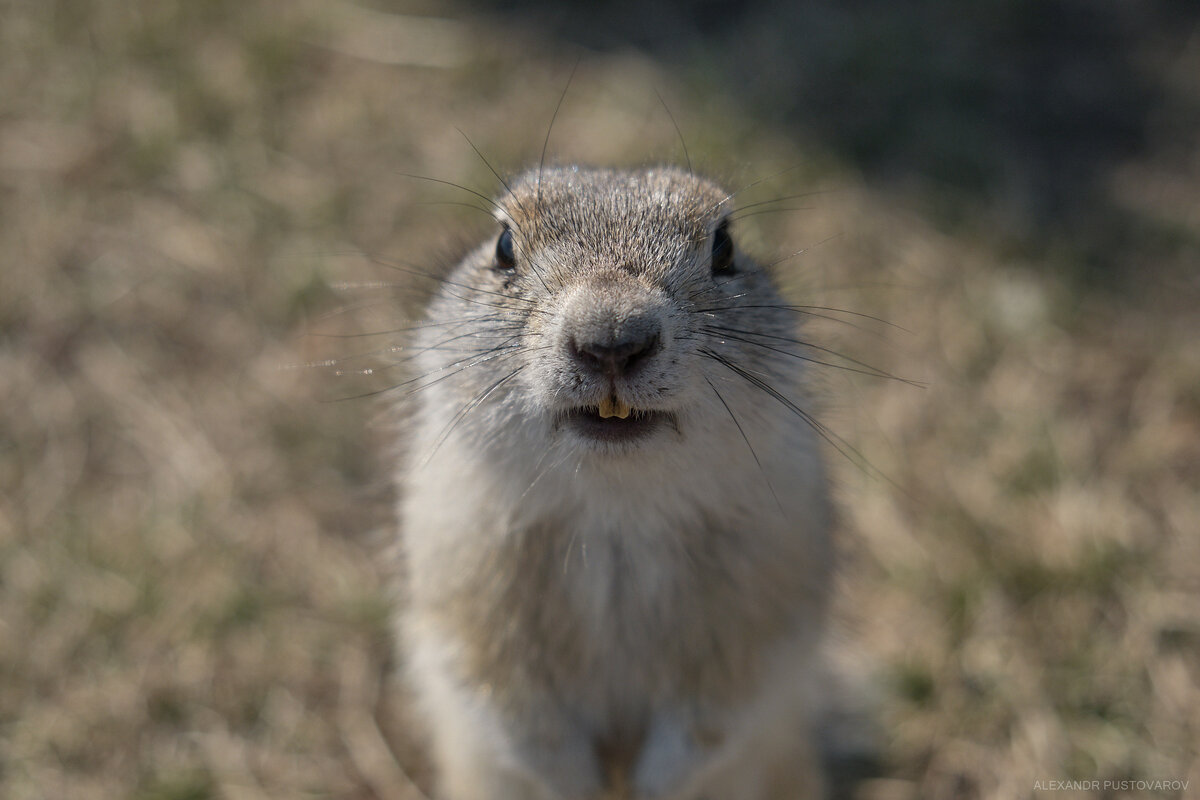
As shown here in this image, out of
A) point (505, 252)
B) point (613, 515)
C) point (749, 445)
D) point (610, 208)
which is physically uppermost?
point (610, 208)

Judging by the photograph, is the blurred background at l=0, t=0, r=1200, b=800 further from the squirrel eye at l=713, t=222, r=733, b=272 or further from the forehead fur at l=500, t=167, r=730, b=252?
the forehead fur at l=500, t=167, r=730, b=252

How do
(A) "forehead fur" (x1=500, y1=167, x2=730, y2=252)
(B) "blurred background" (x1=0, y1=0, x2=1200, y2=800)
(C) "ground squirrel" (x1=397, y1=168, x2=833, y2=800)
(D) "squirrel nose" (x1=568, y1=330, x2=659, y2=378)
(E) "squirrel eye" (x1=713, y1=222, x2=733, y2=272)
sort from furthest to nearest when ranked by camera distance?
(B) "blurred background" (x1=0, y1=0, x2=1200, y2=800) < (E) "squirrel eye" (x1=713, y1=222, x2=733, y2=272) < (A) "forehead fur" (x1=500, y1=167, x2=730, y2=252) < (C) "ground squirrel" (x1=397, y1=168, x2=833, y2=800) < (D) "squirrel nose" (x1=568, y1=330, x2=659, y2=378)

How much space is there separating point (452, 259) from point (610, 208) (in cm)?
98

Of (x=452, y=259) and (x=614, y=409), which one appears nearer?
(x=614, y=409)

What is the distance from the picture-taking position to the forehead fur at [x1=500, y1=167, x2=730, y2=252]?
2525mm

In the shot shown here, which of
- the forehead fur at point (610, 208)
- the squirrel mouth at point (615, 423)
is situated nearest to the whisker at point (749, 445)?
the squirrel mouth at point (615, 423)

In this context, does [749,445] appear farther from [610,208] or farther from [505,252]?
[505,252]

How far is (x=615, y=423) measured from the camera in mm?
2273

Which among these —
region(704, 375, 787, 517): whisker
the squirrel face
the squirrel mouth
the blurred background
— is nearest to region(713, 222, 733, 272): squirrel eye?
the squirrel face

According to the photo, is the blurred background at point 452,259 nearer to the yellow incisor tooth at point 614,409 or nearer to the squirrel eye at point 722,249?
the squirrel eye at point 722,249

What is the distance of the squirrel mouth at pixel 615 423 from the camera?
2260 millimetres

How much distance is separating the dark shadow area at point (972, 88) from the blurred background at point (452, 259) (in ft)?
0.08

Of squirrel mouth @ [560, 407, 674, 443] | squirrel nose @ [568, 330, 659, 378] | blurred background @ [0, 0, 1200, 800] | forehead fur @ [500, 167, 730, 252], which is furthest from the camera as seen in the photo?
blurred background @ [0, 0, 1200, 800]

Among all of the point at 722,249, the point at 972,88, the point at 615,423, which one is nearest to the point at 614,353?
the point at 615,423
